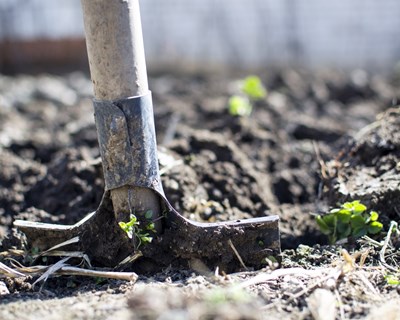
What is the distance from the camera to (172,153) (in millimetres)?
3131

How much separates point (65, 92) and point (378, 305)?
4745 mm

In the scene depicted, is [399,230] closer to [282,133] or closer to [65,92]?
[282,133]

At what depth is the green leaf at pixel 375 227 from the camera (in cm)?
240

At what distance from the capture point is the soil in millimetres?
1930

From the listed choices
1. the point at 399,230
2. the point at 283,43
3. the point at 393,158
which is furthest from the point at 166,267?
the point at 283,43

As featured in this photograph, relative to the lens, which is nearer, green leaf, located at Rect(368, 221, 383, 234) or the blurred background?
green leaf, located at Rect(368, 221, 383, 234)

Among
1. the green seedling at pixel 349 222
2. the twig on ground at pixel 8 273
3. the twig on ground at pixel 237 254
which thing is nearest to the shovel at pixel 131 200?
the twig on ground at pixel 237 254

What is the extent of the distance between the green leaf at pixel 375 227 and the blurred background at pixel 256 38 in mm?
5718

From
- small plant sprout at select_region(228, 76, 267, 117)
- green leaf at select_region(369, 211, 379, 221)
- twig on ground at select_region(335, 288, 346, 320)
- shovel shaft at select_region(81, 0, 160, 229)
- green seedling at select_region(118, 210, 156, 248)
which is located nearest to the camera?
→ twig on ground at select_region(335, 288, 346, 320)

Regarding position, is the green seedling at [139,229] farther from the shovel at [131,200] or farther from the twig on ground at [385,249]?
the twig on ground at [385,249]

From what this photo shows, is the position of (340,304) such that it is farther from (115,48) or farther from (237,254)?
(115,48)

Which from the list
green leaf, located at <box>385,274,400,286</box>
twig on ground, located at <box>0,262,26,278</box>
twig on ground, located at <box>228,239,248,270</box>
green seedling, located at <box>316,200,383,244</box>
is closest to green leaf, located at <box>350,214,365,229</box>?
green seedling, located at <box>316,200,383,244</box>

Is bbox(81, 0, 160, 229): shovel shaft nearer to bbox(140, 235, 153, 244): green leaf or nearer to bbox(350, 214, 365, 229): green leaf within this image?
bbox(140, 235, 153, 244): green leaf

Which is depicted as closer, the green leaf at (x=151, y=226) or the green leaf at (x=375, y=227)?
the green leaf at (x=151, y=226)
